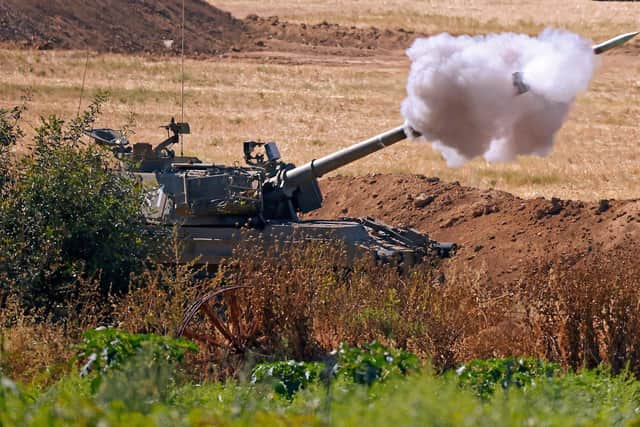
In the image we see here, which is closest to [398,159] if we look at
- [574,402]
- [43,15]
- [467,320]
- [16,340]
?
[467,320]

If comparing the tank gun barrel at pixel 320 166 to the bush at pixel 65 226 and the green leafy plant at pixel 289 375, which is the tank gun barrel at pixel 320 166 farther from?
the green leafy plant at pixel 289 375

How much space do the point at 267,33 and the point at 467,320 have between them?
44.4 meters

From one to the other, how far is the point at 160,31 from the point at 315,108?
19813 mm

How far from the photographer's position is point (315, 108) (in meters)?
34.2

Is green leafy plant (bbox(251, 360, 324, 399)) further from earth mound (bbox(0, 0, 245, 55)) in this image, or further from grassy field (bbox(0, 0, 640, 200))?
earth mound (bbox(0, 0, 245, 55))

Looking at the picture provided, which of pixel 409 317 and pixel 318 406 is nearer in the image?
pixel 318 406

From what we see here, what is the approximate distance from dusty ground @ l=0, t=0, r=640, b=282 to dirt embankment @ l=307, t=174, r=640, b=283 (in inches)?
1.4

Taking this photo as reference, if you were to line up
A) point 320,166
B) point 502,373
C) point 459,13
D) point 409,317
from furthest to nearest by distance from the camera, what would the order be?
1. point 459,13
2. point 320,166
3. point 409,317
4. point 502,373

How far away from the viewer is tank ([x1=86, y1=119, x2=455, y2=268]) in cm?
1454

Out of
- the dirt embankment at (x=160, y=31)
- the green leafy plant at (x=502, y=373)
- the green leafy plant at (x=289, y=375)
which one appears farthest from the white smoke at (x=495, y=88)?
the dirt embankment at (x=160, y=31)

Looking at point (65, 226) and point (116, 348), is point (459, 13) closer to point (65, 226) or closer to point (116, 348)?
point (65, 226)

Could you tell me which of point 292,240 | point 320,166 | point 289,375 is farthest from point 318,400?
point 320,166

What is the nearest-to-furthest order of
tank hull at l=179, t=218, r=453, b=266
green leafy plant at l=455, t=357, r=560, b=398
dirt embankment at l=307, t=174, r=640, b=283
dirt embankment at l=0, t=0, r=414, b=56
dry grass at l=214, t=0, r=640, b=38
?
1. green leafy plant at l=455, t=357, r=560, b=398
2. tank hull at l=179, t=218, r=453, b=266
3. dirt embankment at l=307, t=174, r=640, b=283
4. dirt embankment at l=0, t=0, r=414, b=56
5. dry grass at l=214, t=0, r=640, b=38

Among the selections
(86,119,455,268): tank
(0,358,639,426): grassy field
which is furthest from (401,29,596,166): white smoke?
(0,358,639,426): grassy field
